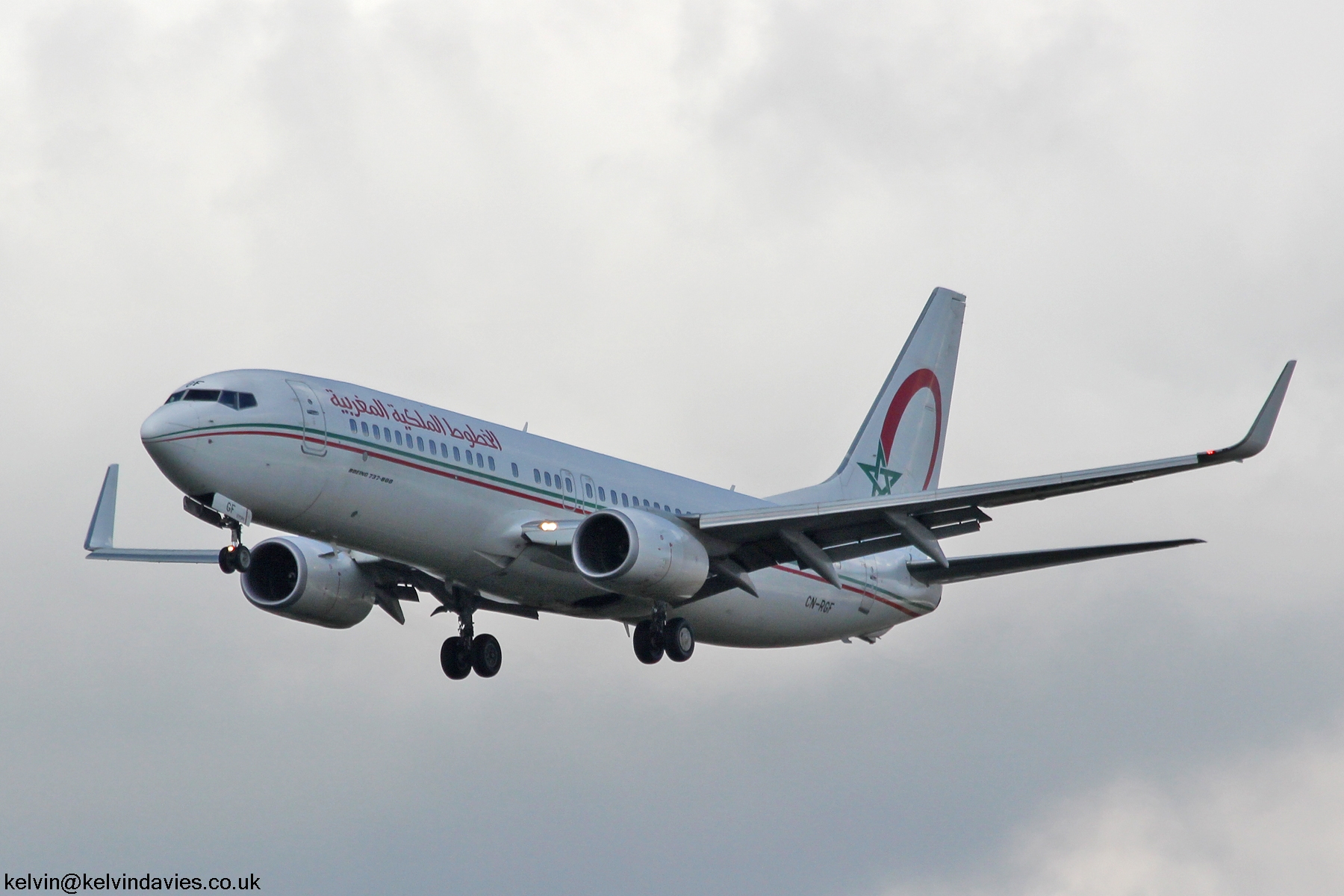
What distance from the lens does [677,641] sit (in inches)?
1414

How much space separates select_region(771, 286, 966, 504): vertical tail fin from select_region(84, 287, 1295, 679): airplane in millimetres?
4069

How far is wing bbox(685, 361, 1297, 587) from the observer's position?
3091 cm

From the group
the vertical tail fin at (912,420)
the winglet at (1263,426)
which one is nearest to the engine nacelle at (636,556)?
the winglet at (1263,426)

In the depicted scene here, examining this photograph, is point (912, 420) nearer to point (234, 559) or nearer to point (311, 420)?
point (311, 420)

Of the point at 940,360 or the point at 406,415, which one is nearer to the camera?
the point at 406,415

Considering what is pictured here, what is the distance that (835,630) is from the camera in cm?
4097

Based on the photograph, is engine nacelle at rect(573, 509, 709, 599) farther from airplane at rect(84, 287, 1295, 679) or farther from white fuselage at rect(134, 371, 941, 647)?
white fuselage at rect(134, 371, 941, 647)

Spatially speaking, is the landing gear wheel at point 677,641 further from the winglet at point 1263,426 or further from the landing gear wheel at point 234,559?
the winglet at point 1263,426

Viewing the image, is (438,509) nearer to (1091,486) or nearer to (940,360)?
(1091,486)

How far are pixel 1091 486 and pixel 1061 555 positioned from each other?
4.97 meters

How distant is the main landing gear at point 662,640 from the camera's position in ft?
118

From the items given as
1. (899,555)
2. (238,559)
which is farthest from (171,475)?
(899,555)

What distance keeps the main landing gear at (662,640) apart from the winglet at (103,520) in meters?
13.3

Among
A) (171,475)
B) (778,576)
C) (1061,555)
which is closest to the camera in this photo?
(171,475)
